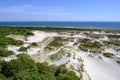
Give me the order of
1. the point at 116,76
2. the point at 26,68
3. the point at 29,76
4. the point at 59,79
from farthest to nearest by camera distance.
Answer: the point at 116,76, the point at 26,68, the point at 59,79, the point at 29,76

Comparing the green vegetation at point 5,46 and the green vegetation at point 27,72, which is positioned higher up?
the green vegetation at point 27,72

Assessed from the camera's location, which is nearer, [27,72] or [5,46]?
[27,72]

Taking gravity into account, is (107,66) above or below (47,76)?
below

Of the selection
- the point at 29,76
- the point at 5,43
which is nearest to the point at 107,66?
the point at 29,76

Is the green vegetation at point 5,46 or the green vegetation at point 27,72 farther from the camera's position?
the green vegetation at point 5,46

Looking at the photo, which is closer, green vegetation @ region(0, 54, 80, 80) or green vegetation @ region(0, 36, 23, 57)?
green vegetation @ region(0, 54, 80, 80)

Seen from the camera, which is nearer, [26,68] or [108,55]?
[26,68]

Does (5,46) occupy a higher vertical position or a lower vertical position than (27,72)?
lower

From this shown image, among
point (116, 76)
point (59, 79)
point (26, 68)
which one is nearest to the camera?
point (59, 79)

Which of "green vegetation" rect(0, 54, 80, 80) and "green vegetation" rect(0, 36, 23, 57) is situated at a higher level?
"green vegetation" rect(0, 54, 80, 80)

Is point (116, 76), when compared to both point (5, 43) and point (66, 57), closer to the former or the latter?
point (66, 57)
